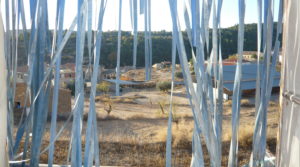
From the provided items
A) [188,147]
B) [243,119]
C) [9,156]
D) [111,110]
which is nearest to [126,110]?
[111,110]

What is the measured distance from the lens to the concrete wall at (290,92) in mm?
846

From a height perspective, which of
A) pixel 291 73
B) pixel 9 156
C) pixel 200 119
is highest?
pixel 291 73

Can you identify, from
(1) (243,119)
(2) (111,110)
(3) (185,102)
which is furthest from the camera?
(3) (185,102)

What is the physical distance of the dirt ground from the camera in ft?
16.1

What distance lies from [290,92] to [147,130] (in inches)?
276

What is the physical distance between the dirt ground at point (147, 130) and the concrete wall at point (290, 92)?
3265mm

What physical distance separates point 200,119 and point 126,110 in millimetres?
9729

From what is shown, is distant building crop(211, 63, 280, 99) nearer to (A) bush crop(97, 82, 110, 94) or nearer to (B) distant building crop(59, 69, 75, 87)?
(B) distant building crop(59, 69, 75, 87)

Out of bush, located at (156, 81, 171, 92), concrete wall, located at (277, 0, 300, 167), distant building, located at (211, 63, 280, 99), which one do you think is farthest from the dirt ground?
concrete wall, located at (277, 0, 300, 167)

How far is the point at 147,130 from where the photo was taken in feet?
25.7

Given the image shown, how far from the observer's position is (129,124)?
335 inches

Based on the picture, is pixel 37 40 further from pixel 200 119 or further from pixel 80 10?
pixel 200 119

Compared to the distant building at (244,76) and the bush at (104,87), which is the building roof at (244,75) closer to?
the distant building at (244,76)

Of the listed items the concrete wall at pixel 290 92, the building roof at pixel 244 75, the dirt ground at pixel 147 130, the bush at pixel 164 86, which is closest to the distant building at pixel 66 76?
the dirt ground at pixel 147 130
